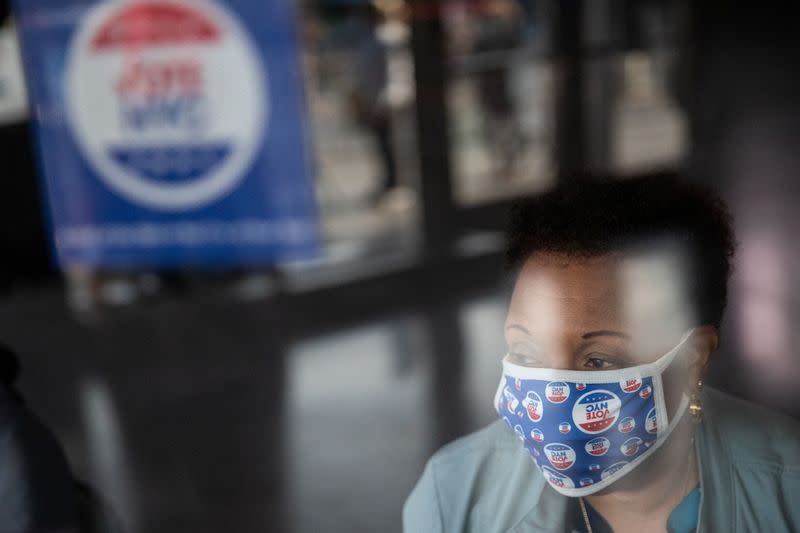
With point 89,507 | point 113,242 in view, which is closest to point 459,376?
point 89,507

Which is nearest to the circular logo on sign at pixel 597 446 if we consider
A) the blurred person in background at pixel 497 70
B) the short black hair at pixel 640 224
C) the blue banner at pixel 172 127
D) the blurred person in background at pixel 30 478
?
the short black hair at pixel 640 224

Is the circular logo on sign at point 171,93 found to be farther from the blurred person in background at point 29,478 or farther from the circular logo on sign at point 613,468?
the circular logo on sign at point 613,468

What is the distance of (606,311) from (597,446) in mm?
189

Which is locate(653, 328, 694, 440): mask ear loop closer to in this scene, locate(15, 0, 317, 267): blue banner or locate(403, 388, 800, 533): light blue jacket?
locate(403, 388, 800, 533): light blue jacket

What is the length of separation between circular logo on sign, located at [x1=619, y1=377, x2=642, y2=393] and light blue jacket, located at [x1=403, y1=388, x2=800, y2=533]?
130 millimetres

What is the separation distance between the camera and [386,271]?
4621 mm

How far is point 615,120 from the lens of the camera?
3723mm

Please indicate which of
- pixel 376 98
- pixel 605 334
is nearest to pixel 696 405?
pixel 605 334

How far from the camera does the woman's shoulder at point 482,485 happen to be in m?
1.34

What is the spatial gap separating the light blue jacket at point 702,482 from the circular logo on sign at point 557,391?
162mm

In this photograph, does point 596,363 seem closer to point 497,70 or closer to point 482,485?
point 482,485

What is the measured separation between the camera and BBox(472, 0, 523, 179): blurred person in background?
333 centimetres

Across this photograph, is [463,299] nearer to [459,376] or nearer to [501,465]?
[459,376]

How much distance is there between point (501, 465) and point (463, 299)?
1.92m
